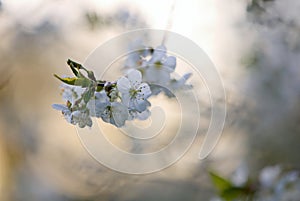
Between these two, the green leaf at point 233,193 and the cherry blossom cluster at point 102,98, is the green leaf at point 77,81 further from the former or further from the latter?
the green leaf at point 233,193

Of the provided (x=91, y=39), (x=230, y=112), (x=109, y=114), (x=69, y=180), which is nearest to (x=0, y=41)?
(x=91, y=39)

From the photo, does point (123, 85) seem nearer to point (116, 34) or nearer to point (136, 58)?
point (136, 58)

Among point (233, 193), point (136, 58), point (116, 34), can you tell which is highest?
point (116, 34)

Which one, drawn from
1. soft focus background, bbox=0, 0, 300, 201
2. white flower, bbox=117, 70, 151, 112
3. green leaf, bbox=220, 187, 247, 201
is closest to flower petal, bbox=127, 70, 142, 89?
white flower, bbox=117, 70, 151, 112

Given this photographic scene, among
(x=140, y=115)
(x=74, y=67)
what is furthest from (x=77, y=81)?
(x=140, y=115)

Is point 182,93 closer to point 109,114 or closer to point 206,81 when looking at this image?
point 206,81

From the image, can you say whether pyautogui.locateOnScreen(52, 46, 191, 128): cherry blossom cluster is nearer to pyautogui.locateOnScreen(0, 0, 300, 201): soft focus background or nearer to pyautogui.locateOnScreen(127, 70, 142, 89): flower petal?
pyautogui.locateOnScreen(127, 70, 142, 89): flower petal
